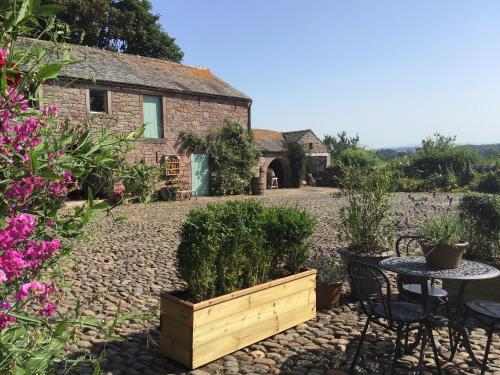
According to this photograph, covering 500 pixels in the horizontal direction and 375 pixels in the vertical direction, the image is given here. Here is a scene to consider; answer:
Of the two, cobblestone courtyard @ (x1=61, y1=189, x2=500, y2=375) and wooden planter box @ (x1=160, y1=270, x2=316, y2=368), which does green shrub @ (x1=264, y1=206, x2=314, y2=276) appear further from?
cobblestone courtyard @ (x1=61, y1=189, x2=500, y2=375)

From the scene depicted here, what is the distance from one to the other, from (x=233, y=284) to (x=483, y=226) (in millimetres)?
3717

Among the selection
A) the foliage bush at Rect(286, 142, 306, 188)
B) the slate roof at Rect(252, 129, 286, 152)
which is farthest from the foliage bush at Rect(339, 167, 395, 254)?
the foliage bush at Rect(286, 142, 306, 188)

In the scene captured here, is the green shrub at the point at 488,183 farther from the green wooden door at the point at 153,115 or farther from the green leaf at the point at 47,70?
the green leaf at the point at 47,70

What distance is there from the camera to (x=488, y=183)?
2473cm

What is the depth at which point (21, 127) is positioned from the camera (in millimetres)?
1917

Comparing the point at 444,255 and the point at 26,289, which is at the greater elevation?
the point at 26,289

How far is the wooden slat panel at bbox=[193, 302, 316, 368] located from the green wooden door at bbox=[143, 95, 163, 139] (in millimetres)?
14624

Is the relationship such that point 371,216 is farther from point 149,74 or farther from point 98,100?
point 149,74

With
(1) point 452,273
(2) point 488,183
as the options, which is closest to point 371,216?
(1) point 452,273

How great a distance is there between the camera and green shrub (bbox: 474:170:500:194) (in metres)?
24.2

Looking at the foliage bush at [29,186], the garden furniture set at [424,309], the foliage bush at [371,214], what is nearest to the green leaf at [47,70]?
the foliage bush at [29,186]

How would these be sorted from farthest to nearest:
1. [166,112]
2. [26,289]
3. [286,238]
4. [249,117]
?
[249,117], [166,112], [286,238], [26,289]

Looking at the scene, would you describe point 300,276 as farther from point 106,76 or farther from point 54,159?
point 106,76

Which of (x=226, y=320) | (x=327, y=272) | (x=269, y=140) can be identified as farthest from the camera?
(x=269, y=140)
